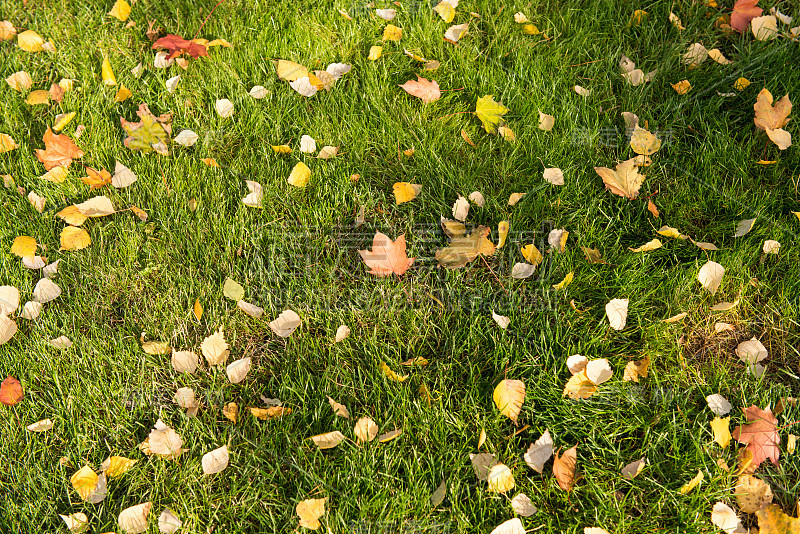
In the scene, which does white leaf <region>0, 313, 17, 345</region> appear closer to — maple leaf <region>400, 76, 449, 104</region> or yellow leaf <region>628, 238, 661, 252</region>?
maple leaf <region>400, 76, 449, 104</region>

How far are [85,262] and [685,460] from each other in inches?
81.6

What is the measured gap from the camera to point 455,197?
2279 mm

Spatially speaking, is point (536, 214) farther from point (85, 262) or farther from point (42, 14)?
point (42, 14)

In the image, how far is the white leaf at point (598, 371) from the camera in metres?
1.78

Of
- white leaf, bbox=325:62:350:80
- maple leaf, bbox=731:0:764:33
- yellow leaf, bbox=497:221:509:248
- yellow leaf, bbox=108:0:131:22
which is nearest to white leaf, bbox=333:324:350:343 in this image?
yellow leaf, bbox=497:221:509:248

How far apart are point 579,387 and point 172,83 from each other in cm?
219

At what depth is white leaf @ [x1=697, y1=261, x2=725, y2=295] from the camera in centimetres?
197

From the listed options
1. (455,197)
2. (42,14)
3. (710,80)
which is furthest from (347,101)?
(42,14)

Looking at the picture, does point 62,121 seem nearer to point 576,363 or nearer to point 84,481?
point 84,481

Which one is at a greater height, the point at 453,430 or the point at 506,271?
the point at 506,271

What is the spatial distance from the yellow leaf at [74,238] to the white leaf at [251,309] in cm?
67

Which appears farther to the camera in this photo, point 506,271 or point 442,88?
point 442,88

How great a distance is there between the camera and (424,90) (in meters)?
2.59

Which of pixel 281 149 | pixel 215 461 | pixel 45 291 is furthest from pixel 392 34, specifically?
pixel 215 461
